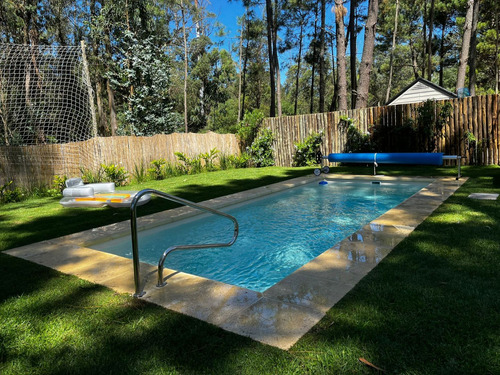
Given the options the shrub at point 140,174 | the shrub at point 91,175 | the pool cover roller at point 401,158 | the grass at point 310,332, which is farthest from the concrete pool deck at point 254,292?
the shrub at point 140,174

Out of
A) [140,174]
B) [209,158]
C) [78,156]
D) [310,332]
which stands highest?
[78,156]

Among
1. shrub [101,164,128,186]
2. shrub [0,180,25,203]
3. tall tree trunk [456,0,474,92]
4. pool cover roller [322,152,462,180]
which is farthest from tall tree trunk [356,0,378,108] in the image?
shrub [0,180,25,203]

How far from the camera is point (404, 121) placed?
394 inches

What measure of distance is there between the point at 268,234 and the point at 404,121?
23.8ft

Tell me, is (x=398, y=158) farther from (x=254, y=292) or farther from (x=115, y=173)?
(x=115, y=173)

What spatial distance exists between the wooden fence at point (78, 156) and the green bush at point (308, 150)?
12.9 feet

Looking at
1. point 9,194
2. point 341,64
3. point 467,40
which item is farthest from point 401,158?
point 467,40

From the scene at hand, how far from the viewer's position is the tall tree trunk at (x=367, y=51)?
38.2 feet

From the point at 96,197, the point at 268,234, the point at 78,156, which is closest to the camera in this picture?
the point at 268,234

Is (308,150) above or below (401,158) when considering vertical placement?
above

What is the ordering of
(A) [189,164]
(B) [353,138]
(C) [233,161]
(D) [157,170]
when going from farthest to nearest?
(C) [233,161] → (A) [189,164] → (B) [353,138] → (D) [157,170]

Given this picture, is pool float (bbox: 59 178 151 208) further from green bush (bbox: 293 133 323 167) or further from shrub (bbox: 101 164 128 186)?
green bush (bbox: 293 133 323 167)

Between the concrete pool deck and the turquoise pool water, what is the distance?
0.58 meters

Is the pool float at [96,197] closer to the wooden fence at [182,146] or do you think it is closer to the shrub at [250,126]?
the wooden fence at [182,146]
